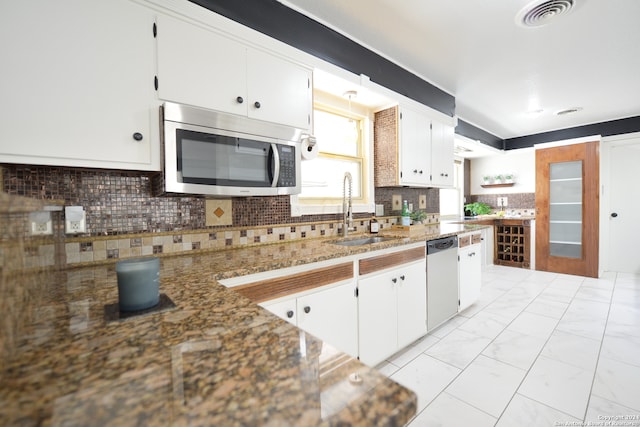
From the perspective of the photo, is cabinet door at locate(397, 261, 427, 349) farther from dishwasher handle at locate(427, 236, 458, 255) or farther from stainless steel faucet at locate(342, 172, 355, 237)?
stainless steel faucet at locate(342, 172, 355, 237)

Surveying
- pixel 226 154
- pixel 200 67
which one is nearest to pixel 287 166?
pixel 226 154

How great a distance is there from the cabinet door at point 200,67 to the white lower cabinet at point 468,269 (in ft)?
8.18

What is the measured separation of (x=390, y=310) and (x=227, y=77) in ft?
6.15

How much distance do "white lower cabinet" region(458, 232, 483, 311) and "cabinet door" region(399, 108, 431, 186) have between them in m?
0.78

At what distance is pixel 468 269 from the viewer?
9.73 ft

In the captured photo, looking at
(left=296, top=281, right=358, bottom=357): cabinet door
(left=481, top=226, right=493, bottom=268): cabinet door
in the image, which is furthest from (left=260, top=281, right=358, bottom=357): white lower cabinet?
(left=481, top=226, right=493, bottom=268): cabinet door

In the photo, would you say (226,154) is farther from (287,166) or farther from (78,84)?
(78,84)

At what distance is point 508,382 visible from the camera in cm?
183

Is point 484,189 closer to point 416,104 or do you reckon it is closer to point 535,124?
point 535,124

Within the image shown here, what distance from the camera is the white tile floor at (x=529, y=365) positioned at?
5.16 feet

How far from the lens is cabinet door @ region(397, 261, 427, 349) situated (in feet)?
6.97

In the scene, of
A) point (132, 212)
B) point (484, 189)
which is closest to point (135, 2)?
point (132, 212)

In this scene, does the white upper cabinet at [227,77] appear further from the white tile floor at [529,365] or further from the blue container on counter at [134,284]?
the white tile floor at [529,365]

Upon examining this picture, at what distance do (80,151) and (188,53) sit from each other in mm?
706
